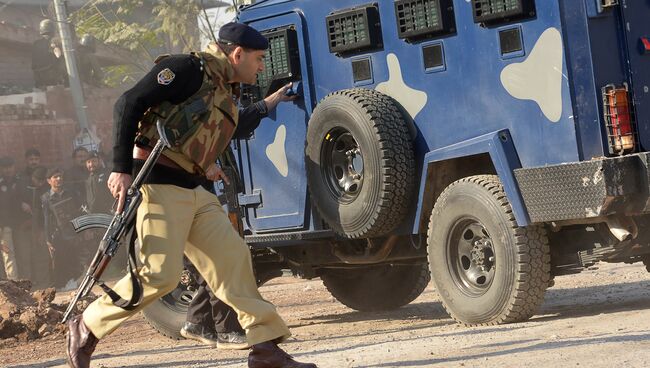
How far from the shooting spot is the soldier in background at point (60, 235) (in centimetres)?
1708

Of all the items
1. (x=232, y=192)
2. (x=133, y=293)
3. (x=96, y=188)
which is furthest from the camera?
(x=96, y=188)

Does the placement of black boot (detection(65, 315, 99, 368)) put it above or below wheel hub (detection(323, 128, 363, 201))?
below

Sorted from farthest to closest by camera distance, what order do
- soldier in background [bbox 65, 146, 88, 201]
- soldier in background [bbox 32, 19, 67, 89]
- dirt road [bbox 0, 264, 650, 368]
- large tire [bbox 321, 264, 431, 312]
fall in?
1. soldier in background [bbox 32, 19, 67, 89]
2. soldier in background [bbox 65, 146, 88, 201]
3. large tire [bbox 321, 264, 431, 312]
4. dirt road [bbox 0, 264, 650, 368]

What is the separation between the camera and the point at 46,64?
22.5 m

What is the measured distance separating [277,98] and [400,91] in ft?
3.37

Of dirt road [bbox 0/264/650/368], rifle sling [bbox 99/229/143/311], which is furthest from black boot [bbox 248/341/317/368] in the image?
rifle sling [bbox 99/229/143/311]

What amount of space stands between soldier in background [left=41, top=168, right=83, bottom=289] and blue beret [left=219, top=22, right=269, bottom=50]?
10.6 metres

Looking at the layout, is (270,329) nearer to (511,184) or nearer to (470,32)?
(511,184)

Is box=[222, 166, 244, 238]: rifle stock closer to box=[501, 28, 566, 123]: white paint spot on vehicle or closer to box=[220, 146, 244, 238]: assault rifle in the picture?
box=[220, 146, 244, 238]: assault rifle

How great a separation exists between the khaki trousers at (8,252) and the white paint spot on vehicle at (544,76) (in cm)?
1040

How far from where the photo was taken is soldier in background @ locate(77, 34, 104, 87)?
23.6 m

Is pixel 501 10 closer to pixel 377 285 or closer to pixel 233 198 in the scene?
pixel 233 198

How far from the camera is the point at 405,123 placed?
9.00 meters

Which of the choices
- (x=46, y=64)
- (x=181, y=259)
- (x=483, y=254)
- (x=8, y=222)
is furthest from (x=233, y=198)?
(x=46, y=64)
